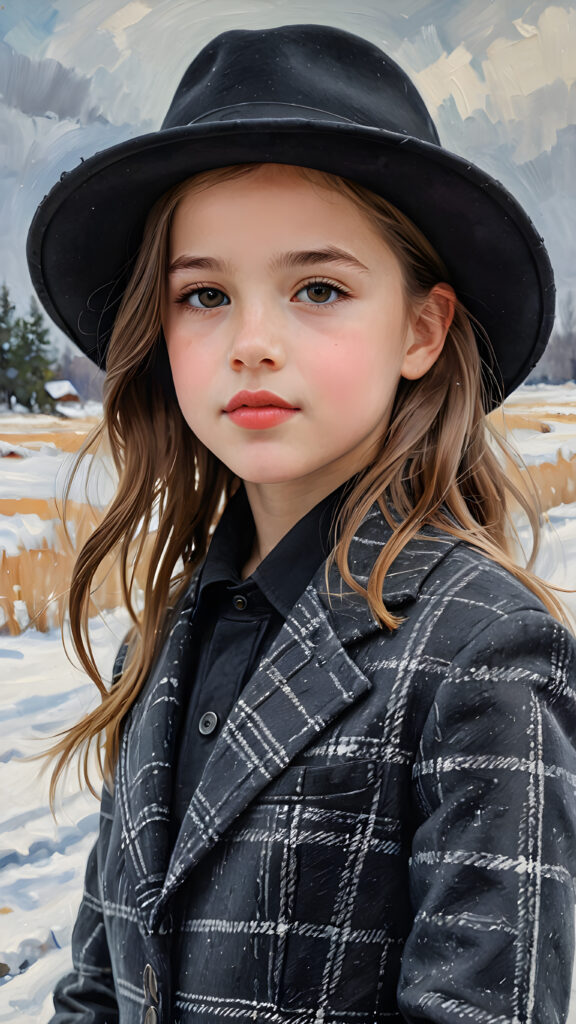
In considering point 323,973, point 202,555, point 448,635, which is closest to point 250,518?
point 202,555

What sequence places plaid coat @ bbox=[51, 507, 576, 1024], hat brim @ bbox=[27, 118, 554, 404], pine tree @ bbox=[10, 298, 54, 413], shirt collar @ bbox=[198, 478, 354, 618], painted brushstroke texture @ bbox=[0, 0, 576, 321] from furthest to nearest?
pine tree @ bbox=[10, 298, 54, 413]
painted brushstroke texture @ bbox=[0, 0, 576, 321]
shirt collar @ bbox=[198, 478, 354, 618]
hat brim @ bbox=[27, 118, 554, 404]
plaid coat @ bbox=[51, 507, 576, 1024]

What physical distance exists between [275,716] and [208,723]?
111 millimetres

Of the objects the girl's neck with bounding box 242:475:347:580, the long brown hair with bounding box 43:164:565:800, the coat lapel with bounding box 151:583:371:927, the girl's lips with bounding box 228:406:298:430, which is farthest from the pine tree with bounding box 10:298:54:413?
the coat lapel with bounding box 151:583:371:927

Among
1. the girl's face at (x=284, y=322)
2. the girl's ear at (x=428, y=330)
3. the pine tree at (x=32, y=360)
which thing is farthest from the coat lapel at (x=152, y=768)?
the pine tree at (x=32, y=360)

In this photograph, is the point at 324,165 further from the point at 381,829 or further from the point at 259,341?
the point at 381,829

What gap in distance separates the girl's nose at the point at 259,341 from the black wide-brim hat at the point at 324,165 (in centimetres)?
12

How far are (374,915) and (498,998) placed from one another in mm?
114

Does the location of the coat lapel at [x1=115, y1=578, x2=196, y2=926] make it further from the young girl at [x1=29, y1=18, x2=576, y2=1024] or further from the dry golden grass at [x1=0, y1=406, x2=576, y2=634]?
the dry golden grass at [x1=0, y1=406, x2=576, y2=634]

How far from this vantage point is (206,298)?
2.71ft

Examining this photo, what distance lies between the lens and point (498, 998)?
590 mm

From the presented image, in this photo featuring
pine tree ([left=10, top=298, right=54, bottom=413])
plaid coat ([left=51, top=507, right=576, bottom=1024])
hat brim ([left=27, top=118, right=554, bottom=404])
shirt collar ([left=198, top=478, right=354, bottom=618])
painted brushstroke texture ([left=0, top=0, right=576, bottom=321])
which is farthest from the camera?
pine tree ([left=10, top=298, right=54, bottom=413])

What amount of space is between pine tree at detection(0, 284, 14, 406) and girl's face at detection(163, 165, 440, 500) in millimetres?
607

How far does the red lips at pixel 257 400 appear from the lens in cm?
76

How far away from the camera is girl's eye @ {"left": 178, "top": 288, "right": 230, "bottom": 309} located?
2.69ft
